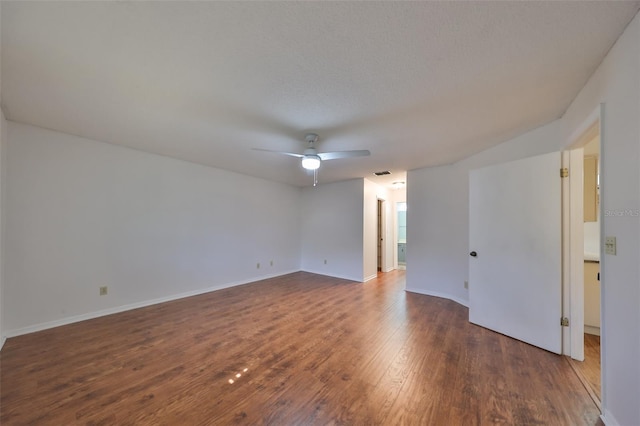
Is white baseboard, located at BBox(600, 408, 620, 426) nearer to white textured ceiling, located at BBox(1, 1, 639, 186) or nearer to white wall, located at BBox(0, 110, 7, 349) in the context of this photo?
white textured ceiling, located at BBox(1, 1, 639, 186)

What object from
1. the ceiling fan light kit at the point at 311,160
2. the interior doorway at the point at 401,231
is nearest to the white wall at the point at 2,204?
the ceiling fan light kit at the point at 311,160

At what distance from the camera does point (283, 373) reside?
6.80 ft

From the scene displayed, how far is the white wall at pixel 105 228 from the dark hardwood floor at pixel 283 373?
0.44 m

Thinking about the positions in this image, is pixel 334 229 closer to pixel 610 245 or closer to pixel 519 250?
pixel 519 250

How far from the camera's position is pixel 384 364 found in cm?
221

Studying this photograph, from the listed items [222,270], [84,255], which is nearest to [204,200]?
[222,270]

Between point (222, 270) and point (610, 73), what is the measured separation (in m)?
5.40

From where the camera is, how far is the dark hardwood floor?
63.9 inches

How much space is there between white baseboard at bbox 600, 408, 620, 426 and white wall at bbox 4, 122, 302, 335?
492cm

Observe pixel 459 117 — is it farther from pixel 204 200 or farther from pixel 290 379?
pixel 204 200

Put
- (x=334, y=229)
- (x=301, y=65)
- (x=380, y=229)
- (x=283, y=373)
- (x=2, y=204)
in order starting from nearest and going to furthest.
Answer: (x=301, y=65), (x=283, y=373), (x=2, y=204), (x=334, y=229), (x=380, y=229)

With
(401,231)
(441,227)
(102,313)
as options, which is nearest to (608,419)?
(441,227)

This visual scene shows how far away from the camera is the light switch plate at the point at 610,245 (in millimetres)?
1469

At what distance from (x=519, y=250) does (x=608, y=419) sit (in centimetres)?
151
